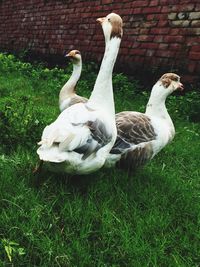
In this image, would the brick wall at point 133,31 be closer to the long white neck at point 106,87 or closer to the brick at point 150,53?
the brick at point 150,53

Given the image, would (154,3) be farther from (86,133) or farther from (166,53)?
(86,133)

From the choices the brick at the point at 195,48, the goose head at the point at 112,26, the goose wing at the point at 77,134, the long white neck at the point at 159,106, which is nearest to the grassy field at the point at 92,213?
the goose wing at the point at 77,134

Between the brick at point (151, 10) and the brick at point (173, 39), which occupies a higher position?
the brick at point (151, 10)

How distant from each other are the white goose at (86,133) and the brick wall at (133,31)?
4.10m

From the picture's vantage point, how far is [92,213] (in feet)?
8.66

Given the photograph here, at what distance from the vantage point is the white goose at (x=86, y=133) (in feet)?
8.36

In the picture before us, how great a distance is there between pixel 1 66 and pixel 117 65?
9.36 ft

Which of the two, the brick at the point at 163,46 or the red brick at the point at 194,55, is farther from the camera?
the brick at the point at 163,46

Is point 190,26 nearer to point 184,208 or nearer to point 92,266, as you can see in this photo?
point 184,208

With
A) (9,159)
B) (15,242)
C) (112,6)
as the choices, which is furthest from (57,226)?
(112,6)

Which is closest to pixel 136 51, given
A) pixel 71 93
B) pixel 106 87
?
pixel 71 93

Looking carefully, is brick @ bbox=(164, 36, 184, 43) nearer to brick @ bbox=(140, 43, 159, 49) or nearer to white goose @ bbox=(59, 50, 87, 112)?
brick @ bbox=(140, 43, 159, 49)

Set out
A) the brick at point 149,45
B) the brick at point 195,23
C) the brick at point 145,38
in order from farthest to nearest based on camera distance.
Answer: the brick at point 145,38 < the brick at point 149,45 < the brick at point 195,23

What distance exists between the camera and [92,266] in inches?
88.0
